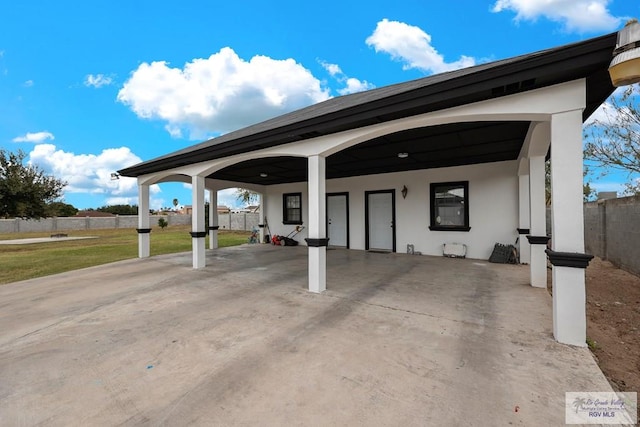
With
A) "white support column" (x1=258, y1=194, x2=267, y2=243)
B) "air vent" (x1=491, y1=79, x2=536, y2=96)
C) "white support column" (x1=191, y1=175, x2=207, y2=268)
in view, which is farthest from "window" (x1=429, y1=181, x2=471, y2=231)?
"white support column" (x1=258, y1=194, x2=267, y2=243)

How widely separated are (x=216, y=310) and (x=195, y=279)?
2093 millimetres

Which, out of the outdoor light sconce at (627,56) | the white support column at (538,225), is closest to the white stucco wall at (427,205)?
the white support column at (538,225)

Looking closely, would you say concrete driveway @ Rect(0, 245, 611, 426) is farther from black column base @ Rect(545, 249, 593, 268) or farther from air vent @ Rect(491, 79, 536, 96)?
air vent @ Rect(491, 79, 536, 96)

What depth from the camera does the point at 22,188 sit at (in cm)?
1348

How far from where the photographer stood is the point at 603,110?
24.1 ft

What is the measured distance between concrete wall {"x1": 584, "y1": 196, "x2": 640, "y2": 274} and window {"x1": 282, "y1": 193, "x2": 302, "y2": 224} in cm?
893

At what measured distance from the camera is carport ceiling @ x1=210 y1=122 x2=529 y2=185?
468 cm

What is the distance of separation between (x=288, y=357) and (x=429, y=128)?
3974 mm

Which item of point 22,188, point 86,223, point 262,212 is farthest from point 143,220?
point 86,223

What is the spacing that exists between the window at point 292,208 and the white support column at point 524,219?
7.21m

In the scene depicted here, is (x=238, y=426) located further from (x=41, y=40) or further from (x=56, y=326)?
(x=41, y=40)

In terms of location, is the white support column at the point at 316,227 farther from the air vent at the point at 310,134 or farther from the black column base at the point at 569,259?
the black column base at the point at 569,259

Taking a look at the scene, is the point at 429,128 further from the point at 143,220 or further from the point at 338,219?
the point at 143,220

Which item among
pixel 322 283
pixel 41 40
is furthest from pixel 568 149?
pixel 41 40
